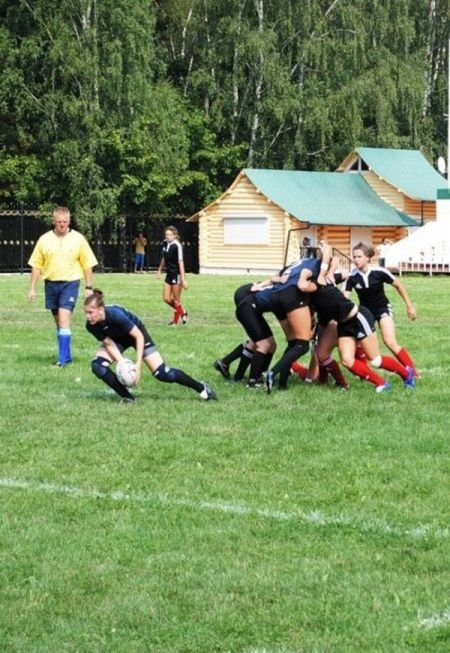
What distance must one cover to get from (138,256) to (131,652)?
45176mm

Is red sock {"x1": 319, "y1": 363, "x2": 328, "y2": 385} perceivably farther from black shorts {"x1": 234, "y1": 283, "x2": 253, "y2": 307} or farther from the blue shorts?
the blue shorts

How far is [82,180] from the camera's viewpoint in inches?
1954

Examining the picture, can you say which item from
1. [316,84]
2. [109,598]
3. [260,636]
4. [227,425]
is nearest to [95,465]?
[227,425]

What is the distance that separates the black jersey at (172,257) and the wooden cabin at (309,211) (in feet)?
91.5

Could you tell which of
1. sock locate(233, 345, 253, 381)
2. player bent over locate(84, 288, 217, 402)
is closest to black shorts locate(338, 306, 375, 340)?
sock locate(233, 345, 253, 381)

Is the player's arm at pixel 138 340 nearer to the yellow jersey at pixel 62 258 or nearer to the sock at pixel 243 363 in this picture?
the sock at pixel 243 363

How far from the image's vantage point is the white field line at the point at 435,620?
17.6 feet

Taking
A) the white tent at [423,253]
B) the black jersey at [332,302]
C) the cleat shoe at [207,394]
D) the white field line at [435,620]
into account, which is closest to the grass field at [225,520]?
the white field line at [435,620]

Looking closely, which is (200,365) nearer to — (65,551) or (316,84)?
(65,551)

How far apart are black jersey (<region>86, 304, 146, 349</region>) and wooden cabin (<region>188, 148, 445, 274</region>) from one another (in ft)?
123

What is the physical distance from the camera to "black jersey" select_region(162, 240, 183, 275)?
2062cm

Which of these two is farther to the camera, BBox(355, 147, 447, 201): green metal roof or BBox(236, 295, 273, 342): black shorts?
Answer: BBox(355, 147, 447, 201): green metal roof

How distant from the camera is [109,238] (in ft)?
169

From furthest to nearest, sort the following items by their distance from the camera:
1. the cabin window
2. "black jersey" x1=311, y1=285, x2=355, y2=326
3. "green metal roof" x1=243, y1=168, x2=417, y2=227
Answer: the cabin window, "green metal roof" x1=243, y1=168, x2=417, y2=227, "black jersey" x1=311, y1=285, x2=355, y2=326
